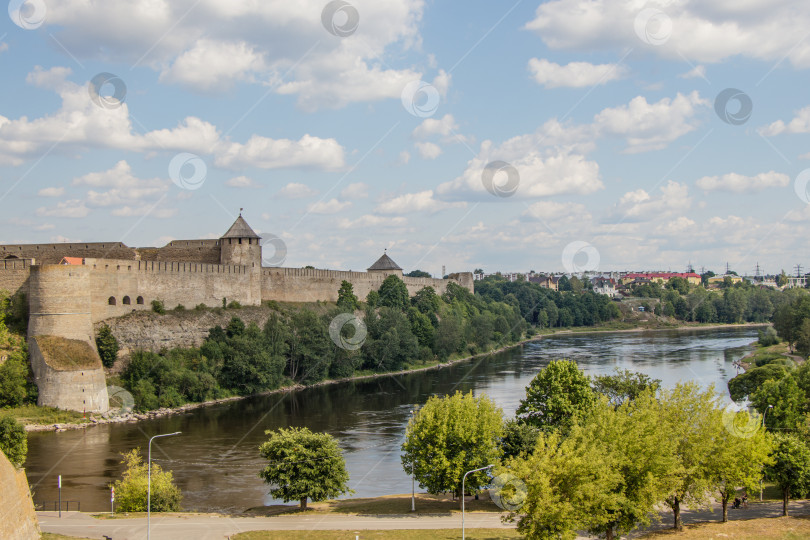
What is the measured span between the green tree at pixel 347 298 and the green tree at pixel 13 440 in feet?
122

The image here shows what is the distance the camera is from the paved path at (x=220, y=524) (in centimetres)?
1973

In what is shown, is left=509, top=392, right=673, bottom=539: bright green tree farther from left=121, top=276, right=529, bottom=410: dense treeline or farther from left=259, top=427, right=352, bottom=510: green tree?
left=121, top=276, right=529, bottom=410: dense treeline

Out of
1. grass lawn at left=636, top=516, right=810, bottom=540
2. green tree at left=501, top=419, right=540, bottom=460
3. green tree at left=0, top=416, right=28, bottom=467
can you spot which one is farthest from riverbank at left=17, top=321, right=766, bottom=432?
grass lawn at left=636, top=516, right=810, bottom=540

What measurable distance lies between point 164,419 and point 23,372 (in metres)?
7.25

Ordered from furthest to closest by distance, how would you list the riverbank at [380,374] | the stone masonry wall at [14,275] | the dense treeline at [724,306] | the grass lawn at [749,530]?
the dense treeline at [724,306]
the stone masonry wall at [14,275]
the riverbank at [380,374]
the grass lawn at [749,530]

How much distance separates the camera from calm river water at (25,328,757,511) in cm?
2691

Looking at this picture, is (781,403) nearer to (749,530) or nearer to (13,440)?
(749,530)

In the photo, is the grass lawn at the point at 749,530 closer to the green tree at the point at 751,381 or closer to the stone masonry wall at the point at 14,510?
the stone masonry wall at the point at 14,510

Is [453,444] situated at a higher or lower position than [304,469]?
higher

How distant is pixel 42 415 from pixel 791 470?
32.2 meters

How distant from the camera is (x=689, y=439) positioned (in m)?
20.8

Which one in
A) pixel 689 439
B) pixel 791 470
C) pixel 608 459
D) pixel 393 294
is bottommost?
pixel 791 470

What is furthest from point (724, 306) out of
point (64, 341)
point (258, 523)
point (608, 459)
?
point (258, 523)

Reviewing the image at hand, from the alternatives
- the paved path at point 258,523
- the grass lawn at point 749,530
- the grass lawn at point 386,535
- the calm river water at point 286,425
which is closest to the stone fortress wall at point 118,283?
the calm river water at point 286,425
